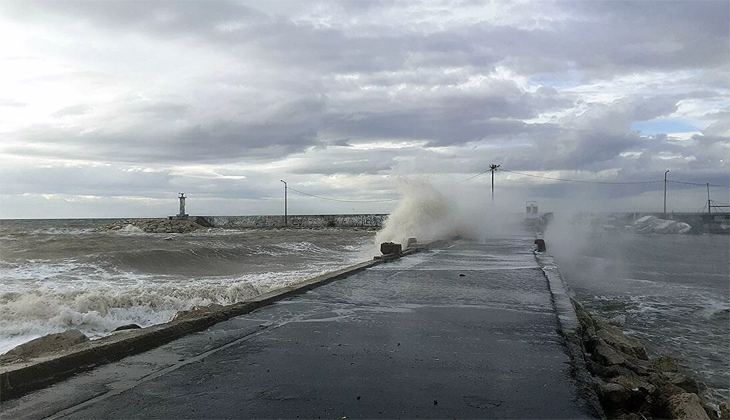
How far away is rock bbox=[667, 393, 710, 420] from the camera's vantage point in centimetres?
422

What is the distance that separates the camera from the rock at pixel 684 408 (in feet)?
13.8

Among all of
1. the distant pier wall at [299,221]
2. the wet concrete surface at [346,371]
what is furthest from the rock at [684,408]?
the distant pier wall at [299,221]

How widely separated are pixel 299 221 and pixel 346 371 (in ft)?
263

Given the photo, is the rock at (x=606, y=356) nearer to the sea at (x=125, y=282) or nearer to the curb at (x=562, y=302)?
the curb at (x=562, y=302)

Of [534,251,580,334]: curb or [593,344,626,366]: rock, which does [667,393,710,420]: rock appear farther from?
[534,251,580,334]: curb

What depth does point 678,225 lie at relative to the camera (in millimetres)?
75188

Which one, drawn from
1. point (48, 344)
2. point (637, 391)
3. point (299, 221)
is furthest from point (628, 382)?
point (299, 221)

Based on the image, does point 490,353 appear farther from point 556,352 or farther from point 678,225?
point 678,225

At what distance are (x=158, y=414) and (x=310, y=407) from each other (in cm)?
103

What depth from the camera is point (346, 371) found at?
4859mm

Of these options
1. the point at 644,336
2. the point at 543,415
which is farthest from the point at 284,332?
the point at 644,336

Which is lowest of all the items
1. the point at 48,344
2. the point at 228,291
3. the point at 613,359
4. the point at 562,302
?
the point at 228,291

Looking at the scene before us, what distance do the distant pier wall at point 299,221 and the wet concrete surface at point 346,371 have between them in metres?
74.0

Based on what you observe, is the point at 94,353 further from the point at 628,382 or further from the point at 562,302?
the point at 562,302
